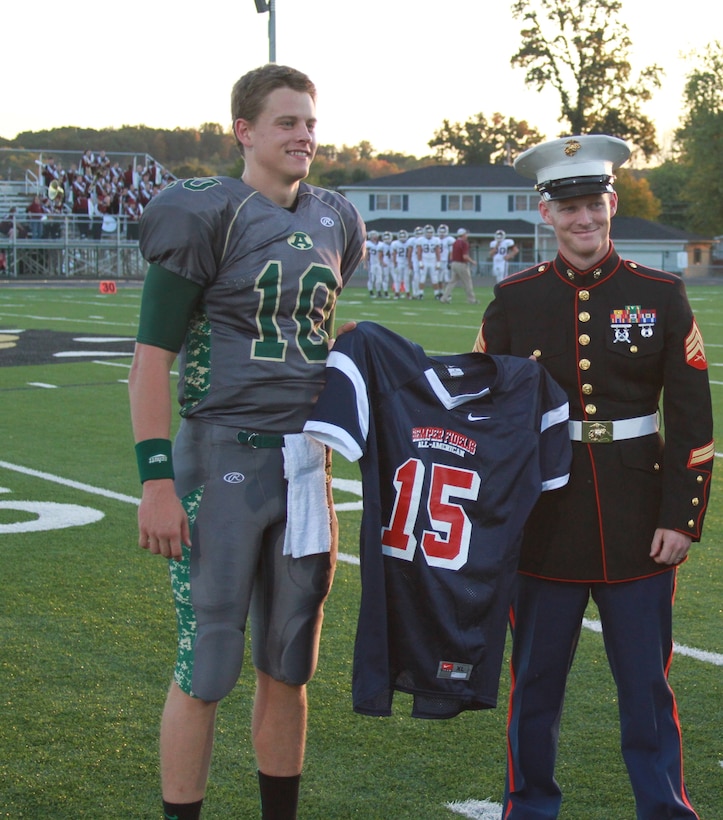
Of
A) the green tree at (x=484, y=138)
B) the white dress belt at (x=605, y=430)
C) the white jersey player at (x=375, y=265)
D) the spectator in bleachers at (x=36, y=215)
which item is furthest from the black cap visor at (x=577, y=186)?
the green tree at (x=484, y=138)

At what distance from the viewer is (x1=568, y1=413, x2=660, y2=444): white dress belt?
2836 millimetres

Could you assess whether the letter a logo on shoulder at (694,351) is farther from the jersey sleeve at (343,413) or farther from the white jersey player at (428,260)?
the white jersey player at (428,260)

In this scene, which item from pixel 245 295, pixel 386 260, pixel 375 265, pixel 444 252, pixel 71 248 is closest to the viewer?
pixel 245 295

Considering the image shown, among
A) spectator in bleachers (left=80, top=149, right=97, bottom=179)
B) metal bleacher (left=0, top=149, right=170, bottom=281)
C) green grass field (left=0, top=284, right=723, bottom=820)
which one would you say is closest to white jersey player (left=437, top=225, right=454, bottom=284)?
metal bleacher (left=0, top=149, right=170, bottom=281)

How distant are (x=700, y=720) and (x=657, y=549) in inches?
43.7

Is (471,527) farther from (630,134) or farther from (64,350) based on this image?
(630,134)

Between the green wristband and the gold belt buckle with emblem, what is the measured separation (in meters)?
0.96

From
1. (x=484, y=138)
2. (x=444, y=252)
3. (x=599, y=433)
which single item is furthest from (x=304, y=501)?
(x=484, y=138)

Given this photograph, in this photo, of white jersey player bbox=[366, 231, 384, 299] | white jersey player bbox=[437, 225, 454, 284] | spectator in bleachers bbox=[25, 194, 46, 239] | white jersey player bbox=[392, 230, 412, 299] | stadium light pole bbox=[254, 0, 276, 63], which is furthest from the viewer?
spectator in bleachers bbox=[25, 194, 46, 239]

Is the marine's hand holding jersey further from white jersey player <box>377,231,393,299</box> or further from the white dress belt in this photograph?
white jersey player <box>377,231,393,299</box>

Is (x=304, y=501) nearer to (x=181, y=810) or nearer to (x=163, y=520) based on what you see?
(x=163, y=520)

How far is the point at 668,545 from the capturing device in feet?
9.08

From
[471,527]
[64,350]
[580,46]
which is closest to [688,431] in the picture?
[471,527]

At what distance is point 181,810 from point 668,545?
4.06 ft
